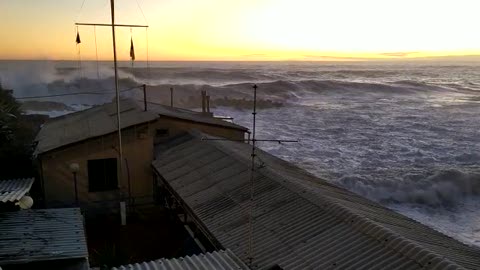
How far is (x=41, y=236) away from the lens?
27.5 feet

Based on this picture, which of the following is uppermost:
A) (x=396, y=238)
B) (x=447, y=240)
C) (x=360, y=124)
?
(x=396, y=238)

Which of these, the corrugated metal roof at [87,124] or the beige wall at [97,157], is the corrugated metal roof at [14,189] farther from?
the corrugated metal roof at [87,124]

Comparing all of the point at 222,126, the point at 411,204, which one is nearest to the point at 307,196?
the point at 222,126

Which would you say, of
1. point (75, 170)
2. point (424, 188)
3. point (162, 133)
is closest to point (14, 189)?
point (75, 170)

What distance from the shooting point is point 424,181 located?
73.5 feet

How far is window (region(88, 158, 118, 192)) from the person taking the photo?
618 inches

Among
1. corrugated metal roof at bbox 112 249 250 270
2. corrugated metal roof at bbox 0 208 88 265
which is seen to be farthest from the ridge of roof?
corrugated metal roof at bbox 0 208 88 265

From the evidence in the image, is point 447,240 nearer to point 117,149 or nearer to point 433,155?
point 117,149

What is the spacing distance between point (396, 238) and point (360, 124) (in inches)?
1478

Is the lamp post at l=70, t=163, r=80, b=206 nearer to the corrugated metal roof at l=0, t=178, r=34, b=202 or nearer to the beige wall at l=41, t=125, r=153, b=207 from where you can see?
the beige wall at l=41, t=125, r=153, b=207

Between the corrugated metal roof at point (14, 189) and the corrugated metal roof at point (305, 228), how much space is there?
13.8ft

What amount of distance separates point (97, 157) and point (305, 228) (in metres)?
9.83

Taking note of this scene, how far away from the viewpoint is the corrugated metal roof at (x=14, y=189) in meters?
10.7

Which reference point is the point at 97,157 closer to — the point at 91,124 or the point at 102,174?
the point at 102,174
